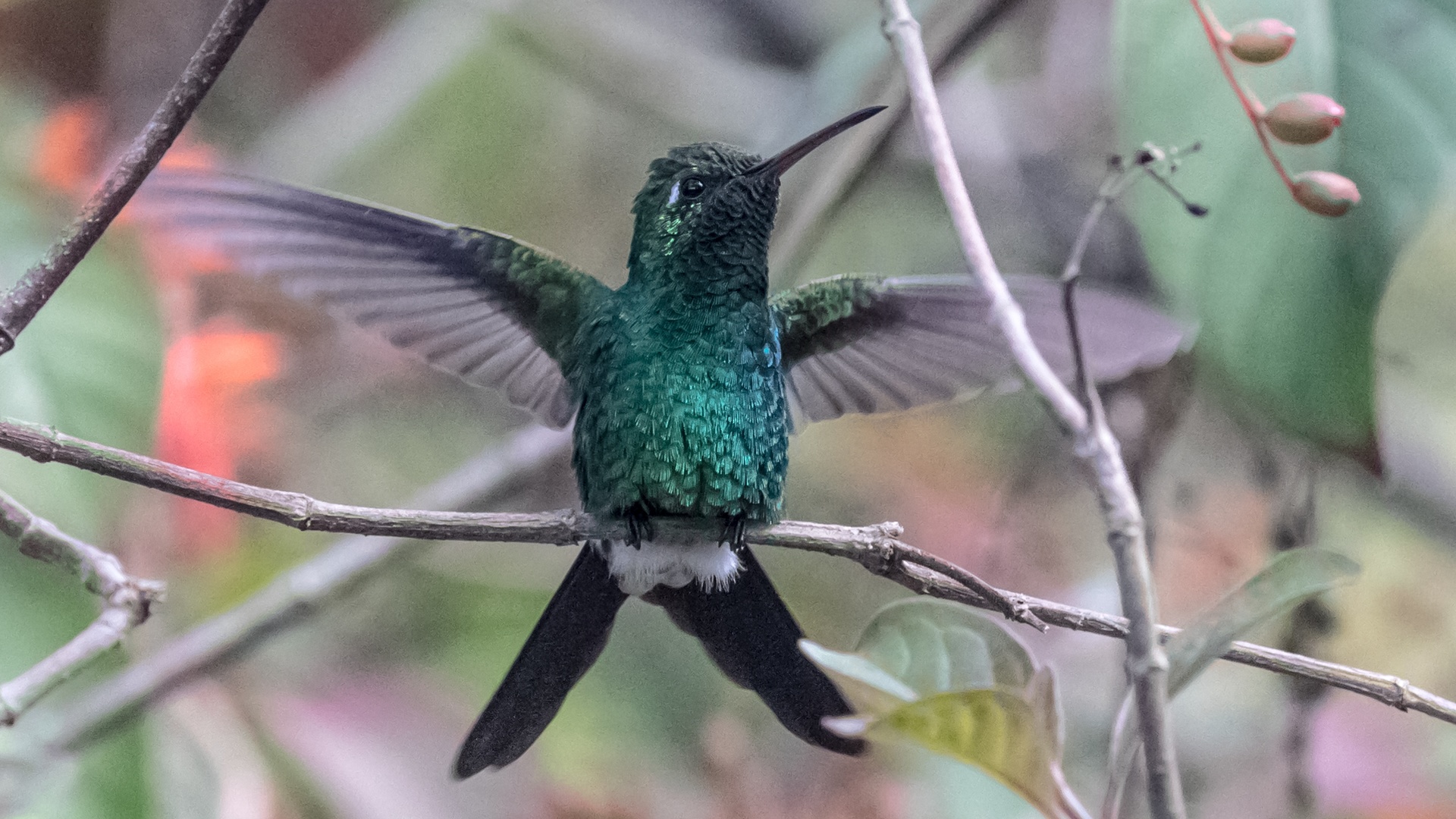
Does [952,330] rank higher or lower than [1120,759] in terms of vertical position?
higher

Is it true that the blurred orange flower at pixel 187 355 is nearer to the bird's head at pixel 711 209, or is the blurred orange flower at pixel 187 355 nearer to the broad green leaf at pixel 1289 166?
the bird's head at pixel 711 209

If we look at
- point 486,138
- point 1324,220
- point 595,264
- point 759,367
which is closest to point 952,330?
point 759,367

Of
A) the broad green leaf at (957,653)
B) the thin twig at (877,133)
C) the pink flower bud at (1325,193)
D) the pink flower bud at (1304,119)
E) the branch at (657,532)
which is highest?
the thin twig at (877,133)

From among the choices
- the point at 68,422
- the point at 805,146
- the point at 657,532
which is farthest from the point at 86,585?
the point at 805,146

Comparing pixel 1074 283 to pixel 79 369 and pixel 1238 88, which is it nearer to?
pixel 1238 88

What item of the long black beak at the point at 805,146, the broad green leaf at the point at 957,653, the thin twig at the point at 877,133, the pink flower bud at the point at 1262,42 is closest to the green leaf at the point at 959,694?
the broad green leaf at the point at 957,653

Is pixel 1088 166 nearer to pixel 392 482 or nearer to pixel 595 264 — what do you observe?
pixel 595 264
